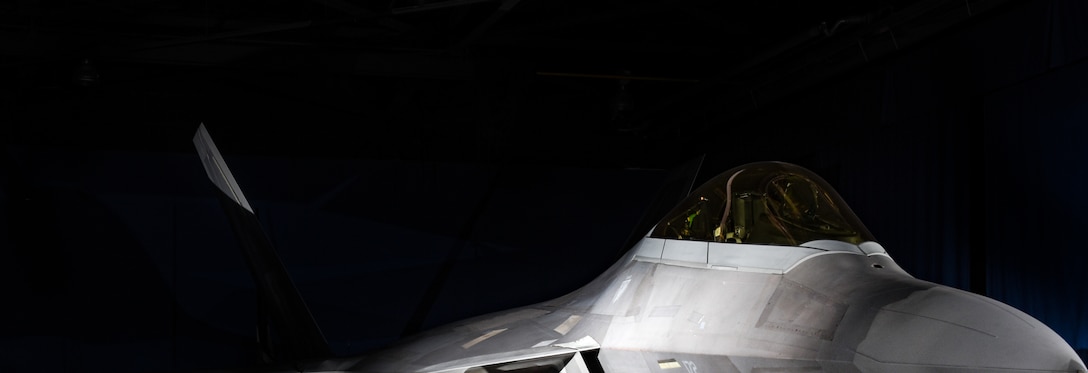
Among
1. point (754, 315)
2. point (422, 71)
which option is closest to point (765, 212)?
point (754, 315)

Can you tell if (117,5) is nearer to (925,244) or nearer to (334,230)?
(334,230)

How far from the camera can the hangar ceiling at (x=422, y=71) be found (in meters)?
7.88

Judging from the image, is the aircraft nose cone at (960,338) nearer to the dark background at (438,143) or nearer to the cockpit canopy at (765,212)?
the cockpit canopy at (765,212)

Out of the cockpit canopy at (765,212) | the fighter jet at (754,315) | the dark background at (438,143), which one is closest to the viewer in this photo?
the fighter jet at (754,315)

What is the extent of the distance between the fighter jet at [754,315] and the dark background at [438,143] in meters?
3.65

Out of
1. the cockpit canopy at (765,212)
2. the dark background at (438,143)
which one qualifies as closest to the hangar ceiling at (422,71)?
the dark background at (438,143)

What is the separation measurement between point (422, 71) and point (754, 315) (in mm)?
7475

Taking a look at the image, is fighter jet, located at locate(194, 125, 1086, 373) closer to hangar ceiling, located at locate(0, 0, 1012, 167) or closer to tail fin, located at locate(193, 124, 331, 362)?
tail fin, located at locate(193, 124, 331, 362)

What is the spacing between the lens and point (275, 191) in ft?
31.4

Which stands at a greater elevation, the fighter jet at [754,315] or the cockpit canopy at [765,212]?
the cockpit canopy at [765,212]

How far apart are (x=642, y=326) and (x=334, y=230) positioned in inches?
302

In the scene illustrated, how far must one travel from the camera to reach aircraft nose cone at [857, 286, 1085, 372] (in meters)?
1.68

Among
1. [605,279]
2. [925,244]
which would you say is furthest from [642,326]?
[925,244]

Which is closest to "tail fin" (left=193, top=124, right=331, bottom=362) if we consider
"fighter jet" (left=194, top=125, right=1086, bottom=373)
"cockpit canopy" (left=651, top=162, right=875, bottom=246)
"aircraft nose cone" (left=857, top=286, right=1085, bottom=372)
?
"fighter jet" (left=194, top=125, right=1086, bottom=373)
